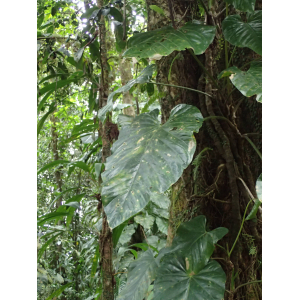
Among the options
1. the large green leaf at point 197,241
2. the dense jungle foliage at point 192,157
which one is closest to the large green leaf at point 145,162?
the dense jungle foliage at point 192,157

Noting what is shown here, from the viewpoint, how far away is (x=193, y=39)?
87cm

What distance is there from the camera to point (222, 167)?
109cm

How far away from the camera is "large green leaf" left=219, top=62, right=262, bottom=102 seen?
0.75 meters

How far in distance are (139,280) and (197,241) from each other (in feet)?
0.87

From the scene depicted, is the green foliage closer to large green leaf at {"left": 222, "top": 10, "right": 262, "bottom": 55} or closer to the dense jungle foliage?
the dense jungle foliage

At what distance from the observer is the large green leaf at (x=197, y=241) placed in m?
0.84

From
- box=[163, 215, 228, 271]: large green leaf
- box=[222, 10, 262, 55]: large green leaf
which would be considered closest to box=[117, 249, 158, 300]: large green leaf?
box=[163, 215, 228, 271]: large green leaf

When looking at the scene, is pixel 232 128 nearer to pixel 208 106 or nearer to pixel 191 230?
pixel 208 106

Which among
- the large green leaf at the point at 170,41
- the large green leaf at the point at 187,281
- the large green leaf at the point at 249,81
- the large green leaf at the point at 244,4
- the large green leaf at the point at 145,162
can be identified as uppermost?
the large green leaf at the point at 244,4

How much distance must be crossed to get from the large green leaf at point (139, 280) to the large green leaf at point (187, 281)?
0.50 feet

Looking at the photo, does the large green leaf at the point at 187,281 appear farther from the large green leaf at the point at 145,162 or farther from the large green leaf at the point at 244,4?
the large green leaf at the point at 244,4
